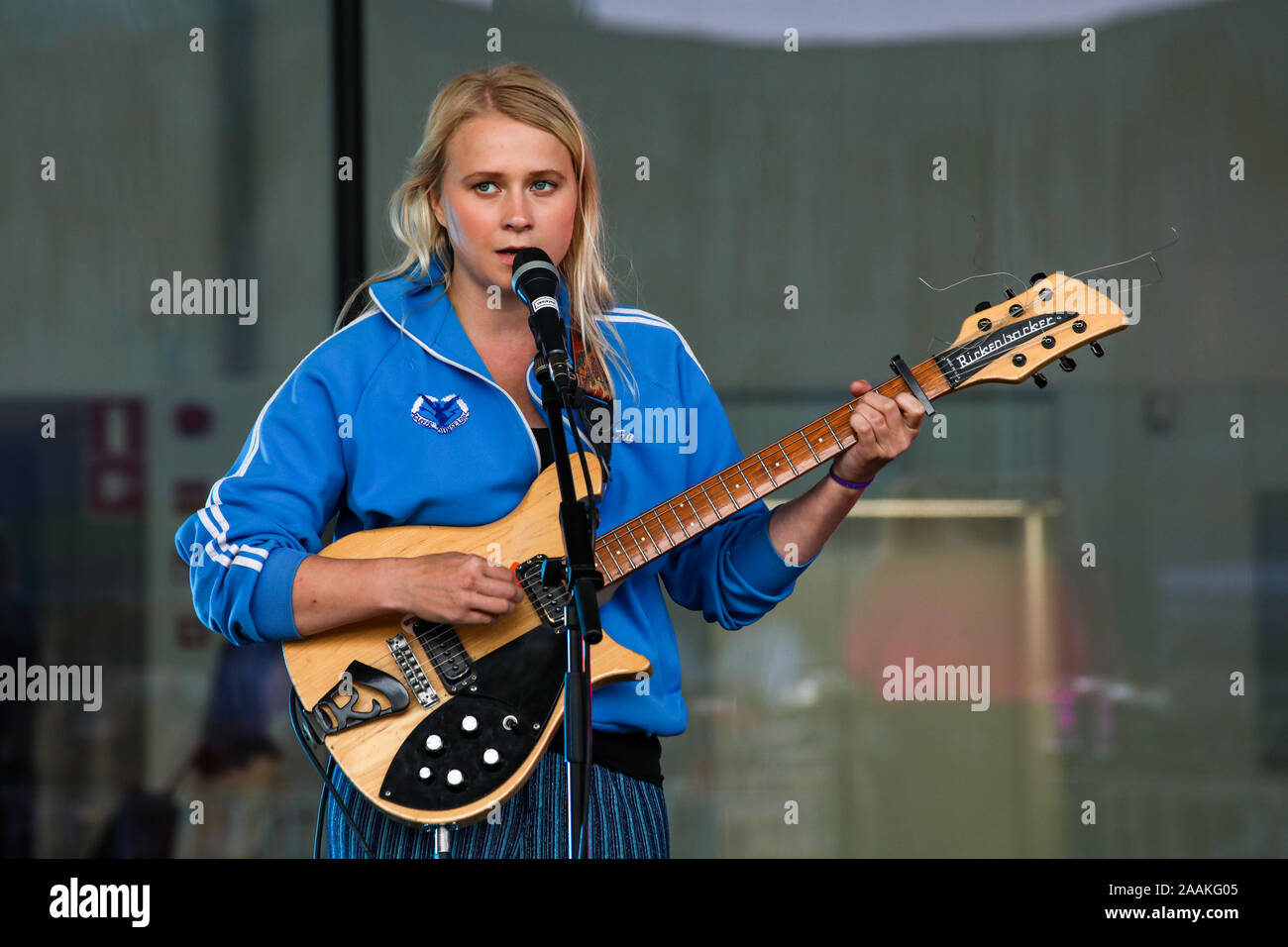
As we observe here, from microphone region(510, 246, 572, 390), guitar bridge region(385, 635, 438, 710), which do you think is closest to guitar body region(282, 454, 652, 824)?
guitar bridge region(385, 635, 438, 710)

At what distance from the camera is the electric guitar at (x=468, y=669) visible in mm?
1795

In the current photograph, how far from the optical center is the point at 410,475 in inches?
74.1

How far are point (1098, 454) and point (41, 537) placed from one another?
3216 millimetres

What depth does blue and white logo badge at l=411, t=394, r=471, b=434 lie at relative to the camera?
6.24 feet

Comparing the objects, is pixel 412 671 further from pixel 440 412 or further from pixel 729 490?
pixel 729 490

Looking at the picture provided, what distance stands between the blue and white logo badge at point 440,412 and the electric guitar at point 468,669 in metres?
0.14

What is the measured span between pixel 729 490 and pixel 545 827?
22.1 inches

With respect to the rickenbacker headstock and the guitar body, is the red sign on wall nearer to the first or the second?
the guitar body

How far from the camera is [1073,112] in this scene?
413 cm
